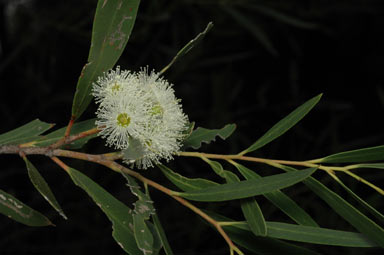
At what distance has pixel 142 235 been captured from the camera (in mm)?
775

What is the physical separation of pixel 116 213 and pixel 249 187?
0.26m

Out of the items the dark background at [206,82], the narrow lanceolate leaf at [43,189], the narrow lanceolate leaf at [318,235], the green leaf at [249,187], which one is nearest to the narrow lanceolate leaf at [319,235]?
the narrow lanceolate leaf at [318,235]

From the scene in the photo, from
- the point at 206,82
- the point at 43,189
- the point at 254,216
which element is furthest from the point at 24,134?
the point at 206,82

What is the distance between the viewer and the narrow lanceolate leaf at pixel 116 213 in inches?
32.6

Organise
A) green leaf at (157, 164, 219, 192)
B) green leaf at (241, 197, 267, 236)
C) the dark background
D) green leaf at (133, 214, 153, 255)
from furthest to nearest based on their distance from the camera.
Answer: the dark background
green leaf at (157, 164, 219, 192)
green leaf at (241, 197, 267, 236)
green leaf at (133, 214, 153, 255)

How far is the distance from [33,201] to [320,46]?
2304mm

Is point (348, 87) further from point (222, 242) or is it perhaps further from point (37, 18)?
point (37, 18)

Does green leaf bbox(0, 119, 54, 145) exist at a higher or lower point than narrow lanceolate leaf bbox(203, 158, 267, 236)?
higher

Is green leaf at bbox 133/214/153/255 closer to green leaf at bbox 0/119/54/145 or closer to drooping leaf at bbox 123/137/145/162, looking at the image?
drooping leaf at bbox 123/137/145/162

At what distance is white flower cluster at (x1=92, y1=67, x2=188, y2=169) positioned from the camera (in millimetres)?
901

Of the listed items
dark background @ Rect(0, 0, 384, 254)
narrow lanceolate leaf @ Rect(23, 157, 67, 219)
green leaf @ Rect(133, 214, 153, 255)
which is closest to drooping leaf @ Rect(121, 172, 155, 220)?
green leaf @ Rect(133, 214, 153, 255)

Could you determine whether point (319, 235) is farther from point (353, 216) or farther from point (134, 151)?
point (134, 151)

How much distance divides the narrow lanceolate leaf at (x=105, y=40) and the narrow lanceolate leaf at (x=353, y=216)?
1.39 ft

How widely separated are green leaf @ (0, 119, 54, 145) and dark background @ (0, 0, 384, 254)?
126cm
